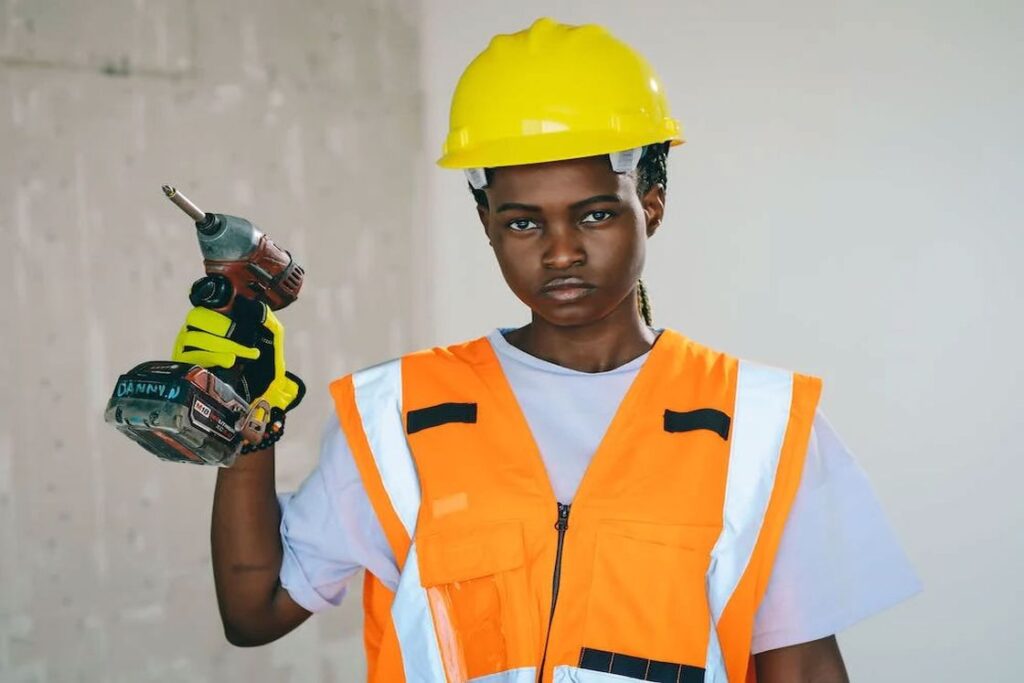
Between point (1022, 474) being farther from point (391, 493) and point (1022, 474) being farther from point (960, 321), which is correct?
point (391, 493)

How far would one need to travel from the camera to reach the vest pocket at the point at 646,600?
1.41 meters

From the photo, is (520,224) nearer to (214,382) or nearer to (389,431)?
(389,431)

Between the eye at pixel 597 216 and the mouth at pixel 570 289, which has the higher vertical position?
the eye at pixel 597 216

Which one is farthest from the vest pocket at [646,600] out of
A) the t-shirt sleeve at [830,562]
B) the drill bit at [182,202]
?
the drill bit at [182,202]

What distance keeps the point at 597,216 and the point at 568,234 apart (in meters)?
0.06

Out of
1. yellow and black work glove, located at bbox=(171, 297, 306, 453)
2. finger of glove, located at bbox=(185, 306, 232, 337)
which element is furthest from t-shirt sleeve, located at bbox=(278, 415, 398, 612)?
finger of glove, located at bbox=(185, 306, 232, 337)

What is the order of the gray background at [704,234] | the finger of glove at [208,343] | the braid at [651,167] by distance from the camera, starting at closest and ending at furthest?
the finger of glove at [208,343], the braid at [651,167], the gray background at [704,234]

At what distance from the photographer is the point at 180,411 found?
133cm

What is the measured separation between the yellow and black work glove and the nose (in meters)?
0.36

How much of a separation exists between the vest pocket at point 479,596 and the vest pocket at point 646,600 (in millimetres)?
90

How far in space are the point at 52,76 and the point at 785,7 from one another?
1755mm

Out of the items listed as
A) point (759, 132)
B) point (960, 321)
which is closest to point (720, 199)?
point (759, 132)

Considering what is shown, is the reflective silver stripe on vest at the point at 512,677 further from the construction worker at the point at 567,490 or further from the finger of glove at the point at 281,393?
the finger of glove at the point at 281,393

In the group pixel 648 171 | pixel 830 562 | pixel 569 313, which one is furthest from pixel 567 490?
pixel 648 171
